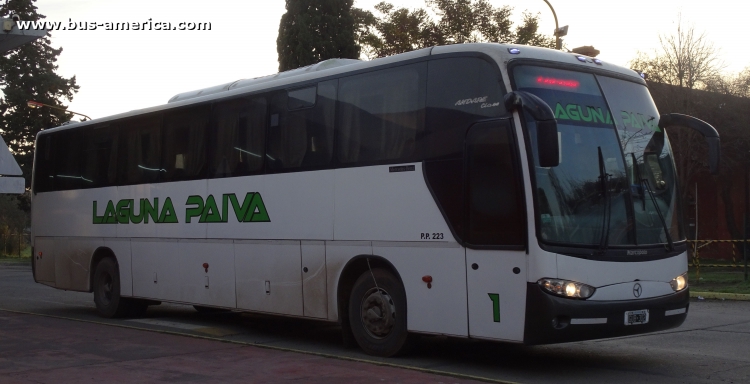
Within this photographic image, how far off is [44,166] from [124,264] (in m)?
3.72

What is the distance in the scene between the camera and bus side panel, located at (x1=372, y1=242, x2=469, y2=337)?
9.53 m

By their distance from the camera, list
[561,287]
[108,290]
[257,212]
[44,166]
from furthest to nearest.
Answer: [44,166] → [108,290] → [257,212] → [561,287]

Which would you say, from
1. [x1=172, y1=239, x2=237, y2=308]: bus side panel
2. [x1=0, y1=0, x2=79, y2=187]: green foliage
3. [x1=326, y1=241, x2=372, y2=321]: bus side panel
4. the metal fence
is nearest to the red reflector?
[x1=326, y1=241, x2=372, y2=321]: bus side panel

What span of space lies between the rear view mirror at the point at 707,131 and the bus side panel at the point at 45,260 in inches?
486

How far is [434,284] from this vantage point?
387 inches

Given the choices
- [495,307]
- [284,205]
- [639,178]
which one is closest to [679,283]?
[639,178]

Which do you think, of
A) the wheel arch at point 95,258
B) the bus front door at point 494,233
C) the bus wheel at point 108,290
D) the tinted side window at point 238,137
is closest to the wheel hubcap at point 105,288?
the bus wheel at point 108,290

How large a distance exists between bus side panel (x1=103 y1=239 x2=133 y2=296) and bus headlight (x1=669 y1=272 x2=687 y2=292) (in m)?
9.58

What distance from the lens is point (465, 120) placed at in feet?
31.6

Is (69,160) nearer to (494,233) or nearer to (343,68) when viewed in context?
(343,68)

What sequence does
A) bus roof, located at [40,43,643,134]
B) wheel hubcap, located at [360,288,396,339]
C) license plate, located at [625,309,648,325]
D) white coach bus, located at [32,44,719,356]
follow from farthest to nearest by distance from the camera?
wheel hubcap, located at [360,288,396,339] < bus roof, located at [40,43,643,134] < license plate, located at [625,309,648,325] < white coach bus, located at [32,44,719,356]

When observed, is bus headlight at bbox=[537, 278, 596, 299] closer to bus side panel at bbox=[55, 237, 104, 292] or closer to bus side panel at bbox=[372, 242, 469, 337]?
bus side panel at bbox=[372, 242, 469, 337]

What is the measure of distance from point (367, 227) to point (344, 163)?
0.91 metres

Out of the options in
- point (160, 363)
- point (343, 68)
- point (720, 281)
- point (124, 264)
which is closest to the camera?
point (160, 363)
